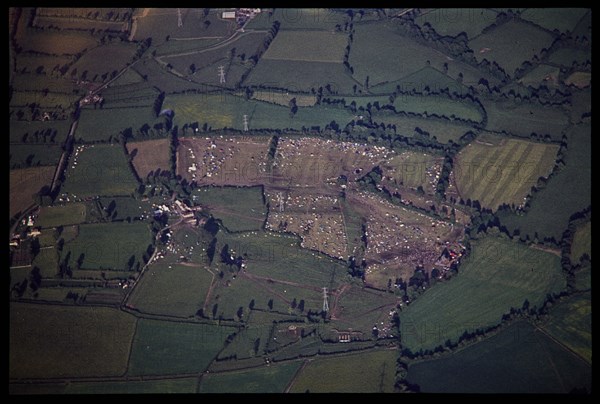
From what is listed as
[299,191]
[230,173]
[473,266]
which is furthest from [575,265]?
[230,173]

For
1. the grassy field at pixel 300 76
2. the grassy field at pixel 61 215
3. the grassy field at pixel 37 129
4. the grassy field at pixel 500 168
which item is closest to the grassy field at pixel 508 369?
the grassy field at pixel 500 168

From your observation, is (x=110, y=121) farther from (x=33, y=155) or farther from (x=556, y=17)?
(x=556, y=17)

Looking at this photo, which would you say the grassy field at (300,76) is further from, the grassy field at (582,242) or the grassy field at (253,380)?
the grassy field at (253,380)

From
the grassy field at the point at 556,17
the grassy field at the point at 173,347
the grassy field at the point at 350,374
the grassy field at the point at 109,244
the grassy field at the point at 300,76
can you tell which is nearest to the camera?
the grassy field at the point at 350,374

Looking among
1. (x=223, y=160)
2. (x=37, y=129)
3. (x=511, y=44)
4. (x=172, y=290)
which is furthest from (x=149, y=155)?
(x=511, y=44)

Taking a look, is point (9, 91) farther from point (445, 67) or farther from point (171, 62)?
point (445, 67)

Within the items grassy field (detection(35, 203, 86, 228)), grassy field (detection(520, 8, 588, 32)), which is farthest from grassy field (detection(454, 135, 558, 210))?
grassy field (detection(35, 203, 86, 228))
